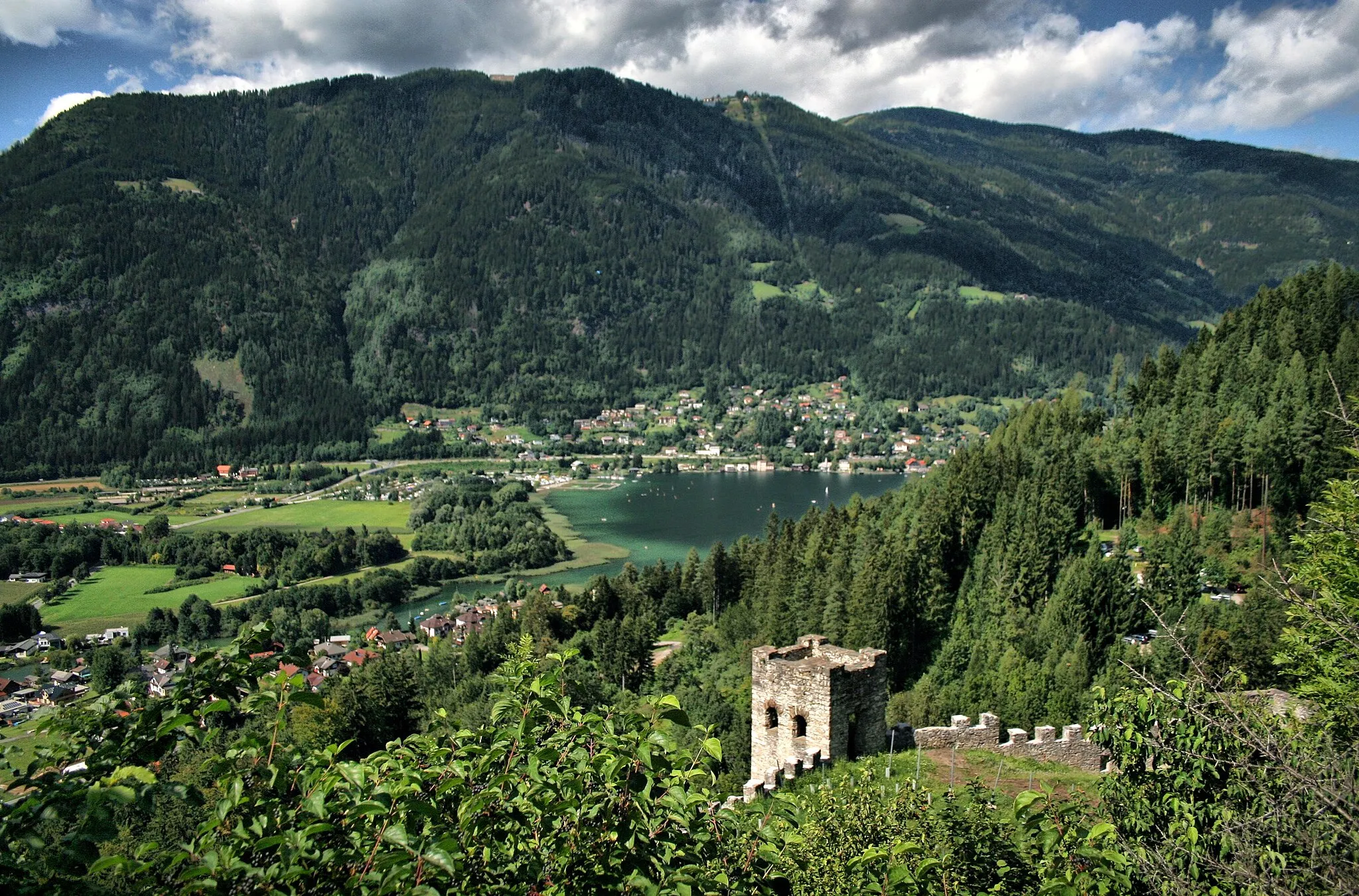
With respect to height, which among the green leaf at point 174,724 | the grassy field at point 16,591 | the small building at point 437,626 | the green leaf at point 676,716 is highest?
the green leaf at point 174,724

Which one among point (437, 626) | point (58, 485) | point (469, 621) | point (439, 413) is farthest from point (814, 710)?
point (439, 413)

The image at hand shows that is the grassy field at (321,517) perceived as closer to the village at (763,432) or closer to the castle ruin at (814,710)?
the village at (763,432)

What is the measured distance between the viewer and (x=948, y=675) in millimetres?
26375

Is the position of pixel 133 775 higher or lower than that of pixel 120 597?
higher

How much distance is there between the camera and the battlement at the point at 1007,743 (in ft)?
45.1

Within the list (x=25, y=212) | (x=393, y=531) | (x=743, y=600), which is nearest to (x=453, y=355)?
(x=25, y=212)

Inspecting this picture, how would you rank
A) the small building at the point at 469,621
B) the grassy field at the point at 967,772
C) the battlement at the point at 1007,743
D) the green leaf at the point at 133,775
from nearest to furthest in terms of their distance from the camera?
the green leaf at the point at 133,775
the grassy field at the point at 967,772
the battlement at the point at 1007,743
the small building at the point at 469,621

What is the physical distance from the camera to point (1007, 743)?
45.8 ft

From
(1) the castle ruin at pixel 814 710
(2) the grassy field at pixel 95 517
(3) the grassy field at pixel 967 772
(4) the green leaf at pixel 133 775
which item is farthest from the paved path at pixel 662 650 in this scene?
(2) the grassy field at pixel 95 517

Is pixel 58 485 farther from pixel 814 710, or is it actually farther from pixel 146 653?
pixel 814 710

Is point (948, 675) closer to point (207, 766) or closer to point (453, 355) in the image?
point (207, 766)

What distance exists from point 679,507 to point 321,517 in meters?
38.9

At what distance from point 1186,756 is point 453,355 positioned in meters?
204

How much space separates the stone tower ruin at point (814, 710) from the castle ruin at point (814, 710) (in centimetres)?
1
